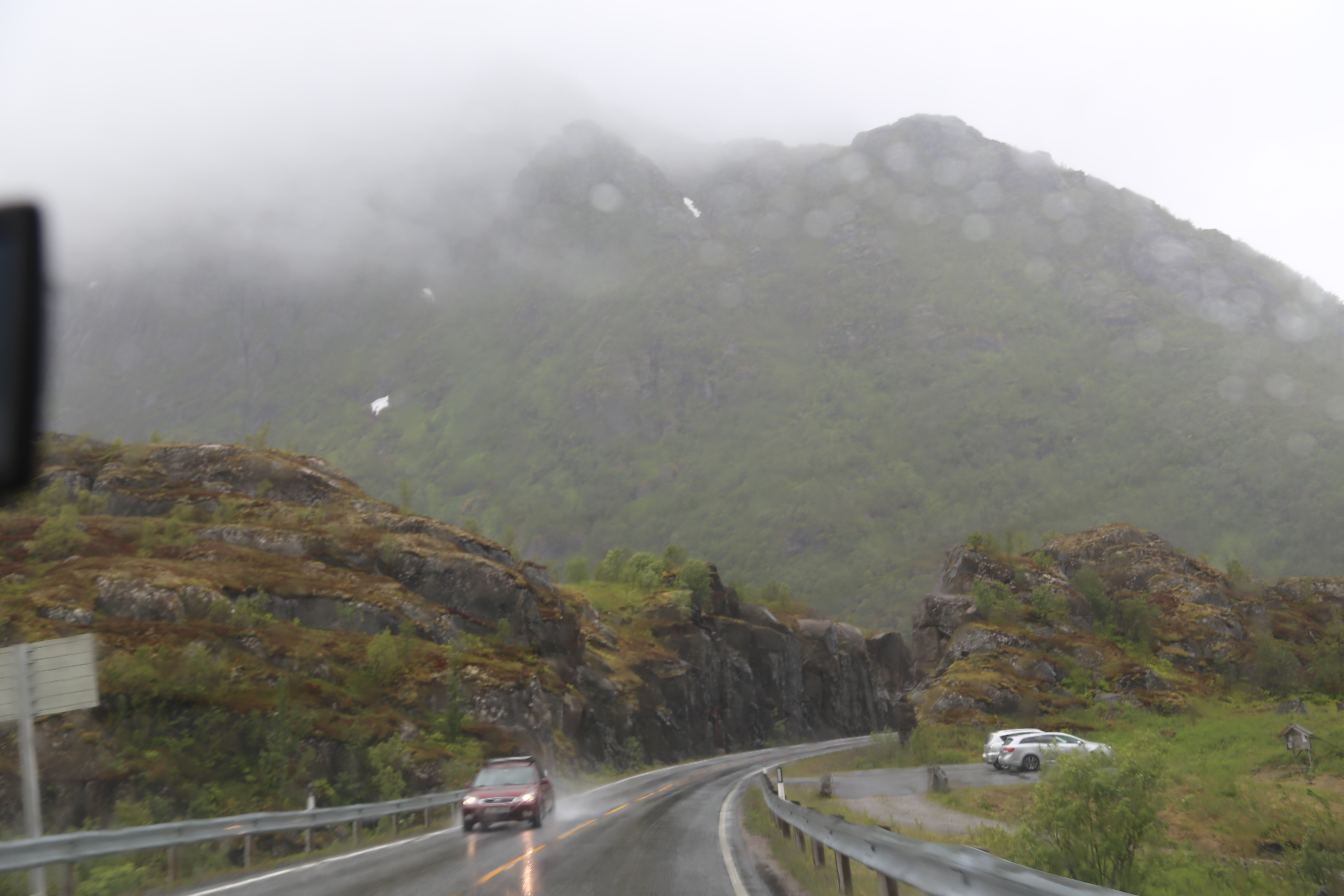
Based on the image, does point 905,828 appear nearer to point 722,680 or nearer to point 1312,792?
point 1312,792

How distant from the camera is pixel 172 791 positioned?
2161 cm

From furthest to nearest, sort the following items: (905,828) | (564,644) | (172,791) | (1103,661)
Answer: (1103,661) < (564,644) < (172,791) < (905,828)

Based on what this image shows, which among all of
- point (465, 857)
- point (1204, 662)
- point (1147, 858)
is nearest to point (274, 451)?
point (465, 857)

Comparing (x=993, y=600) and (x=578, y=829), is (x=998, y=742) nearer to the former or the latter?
(x=578, y=829)

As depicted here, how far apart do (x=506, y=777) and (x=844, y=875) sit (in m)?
13.7

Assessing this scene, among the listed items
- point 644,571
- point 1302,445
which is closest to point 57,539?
point 644,571

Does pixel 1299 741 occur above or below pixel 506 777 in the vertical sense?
below

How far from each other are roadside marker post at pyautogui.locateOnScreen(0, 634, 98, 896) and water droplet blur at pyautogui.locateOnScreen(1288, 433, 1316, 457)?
742ft

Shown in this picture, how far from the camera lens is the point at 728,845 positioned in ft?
56.6

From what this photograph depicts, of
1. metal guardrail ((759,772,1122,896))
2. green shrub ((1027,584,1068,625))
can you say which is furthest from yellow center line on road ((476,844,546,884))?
green shrub ((1027,584,1068,625))

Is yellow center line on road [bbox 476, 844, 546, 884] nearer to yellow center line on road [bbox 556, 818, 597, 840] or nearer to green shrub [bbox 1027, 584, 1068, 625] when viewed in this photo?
yellow center line on road [bbox 556, 818, 597, 840]

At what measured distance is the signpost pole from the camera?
1068cm

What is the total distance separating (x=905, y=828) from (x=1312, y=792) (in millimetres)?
7878

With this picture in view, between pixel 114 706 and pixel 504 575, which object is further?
pixel 504 575
